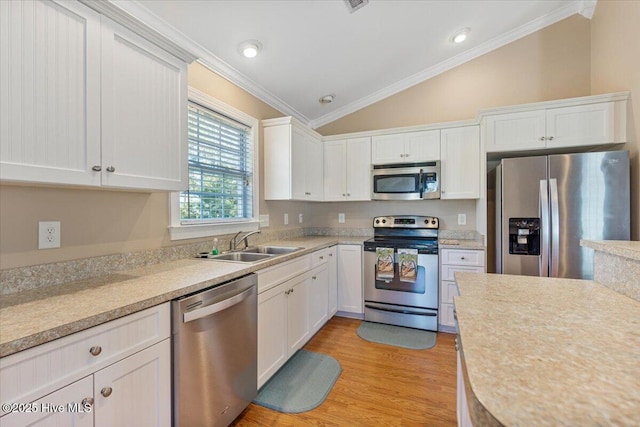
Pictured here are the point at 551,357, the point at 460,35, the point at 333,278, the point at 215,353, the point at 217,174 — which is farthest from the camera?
the point at 333,278

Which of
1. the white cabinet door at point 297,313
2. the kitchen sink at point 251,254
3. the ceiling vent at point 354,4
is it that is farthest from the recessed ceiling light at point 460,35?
the white cabinet door at point 297,313

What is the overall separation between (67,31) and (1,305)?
1103 mm

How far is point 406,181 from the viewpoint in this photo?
10.9 ft

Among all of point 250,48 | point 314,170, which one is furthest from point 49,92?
point 314,170

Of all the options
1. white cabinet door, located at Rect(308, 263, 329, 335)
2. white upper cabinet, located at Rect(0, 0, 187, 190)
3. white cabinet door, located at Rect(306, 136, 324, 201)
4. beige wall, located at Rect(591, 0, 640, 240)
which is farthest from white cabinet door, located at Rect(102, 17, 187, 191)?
beige wall, located at Rect(591, 0, 640, 240)

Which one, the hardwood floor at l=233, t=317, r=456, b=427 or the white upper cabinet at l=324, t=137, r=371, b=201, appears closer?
the hardwood floor at l=233, t=317, r=456, b=427

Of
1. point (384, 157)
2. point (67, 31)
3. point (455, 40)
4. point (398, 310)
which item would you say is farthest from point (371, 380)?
point (455, 40)

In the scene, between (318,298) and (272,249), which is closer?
(272,249)

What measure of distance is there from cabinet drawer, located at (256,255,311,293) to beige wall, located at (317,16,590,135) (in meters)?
2.21

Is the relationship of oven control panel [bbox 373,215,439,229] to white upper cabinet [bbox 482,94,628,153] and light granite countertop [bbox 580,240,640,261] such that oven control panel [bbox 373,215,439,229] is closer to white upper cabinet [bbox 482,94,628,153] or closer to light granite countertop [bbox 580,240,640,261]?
white upper cabinet [bbox 482,94,628,153]

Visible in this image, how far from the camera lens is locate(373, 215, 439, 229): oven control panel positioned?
3508 mm

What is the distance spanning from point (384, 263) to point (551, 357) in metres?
2.44

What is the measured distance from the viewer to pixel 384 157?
344cm

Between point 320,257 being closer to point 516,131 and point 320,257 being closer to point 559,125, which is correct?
point 516,131
